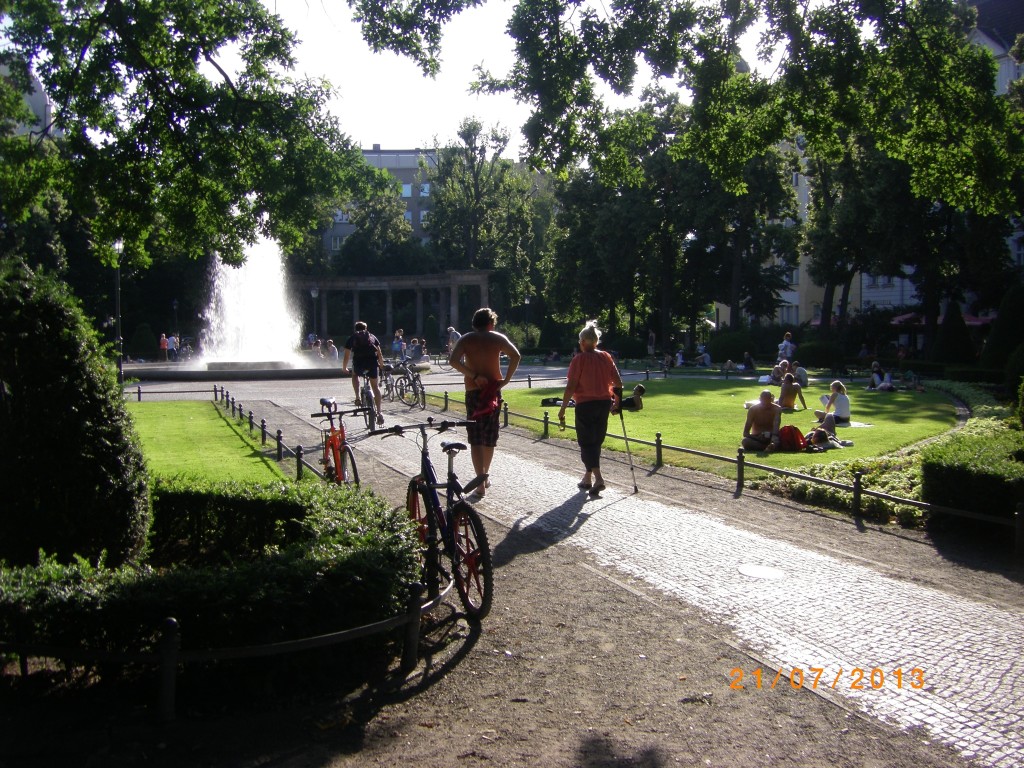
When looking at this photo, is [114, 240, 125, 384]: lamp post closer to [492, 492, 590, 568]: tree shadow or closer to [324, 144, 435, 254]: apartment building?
[492, 492, 590, 568]: tree shadow

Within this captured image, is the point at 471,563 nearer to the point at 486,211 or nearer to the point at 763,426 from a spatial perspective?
the point at 763,426

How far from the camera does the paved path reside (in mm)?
4547

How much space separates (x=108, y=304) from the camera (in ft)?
201

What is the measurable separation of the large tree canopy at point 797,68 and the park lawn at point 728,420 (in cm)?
449

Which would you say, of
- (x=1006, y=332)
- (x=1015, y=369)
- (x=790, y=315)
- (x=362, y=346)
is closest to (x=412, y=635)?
(x=362, y=346)

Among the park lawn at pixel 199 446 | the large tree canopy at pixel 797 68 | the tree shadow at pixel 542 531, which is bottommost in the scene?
the tree shadow at pixel 542 531

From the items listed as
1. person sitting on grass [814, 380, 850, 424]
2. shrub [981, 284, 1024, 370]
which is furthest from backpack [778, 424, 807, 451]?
shrub [981, 284, 1024, 370]

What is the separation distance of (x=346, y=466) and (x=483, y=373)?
85.9 inches

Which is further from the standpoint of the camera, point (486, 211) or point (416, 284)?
point (486, 211)

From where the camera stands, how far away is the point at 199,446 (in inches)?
601

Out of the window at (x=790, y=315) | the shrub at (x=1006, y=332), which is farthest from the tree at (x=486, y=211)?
the shrub at (x=1006, y=332)

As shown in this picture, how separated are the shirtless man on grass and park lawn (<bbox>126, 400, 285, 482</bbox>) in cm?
219

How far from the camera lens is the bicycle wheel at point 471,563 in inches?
224

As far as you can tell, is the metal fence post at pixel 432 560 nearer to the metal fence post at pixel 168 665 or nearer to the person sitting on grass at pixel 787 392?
the metal fence post at pixel 168 665
